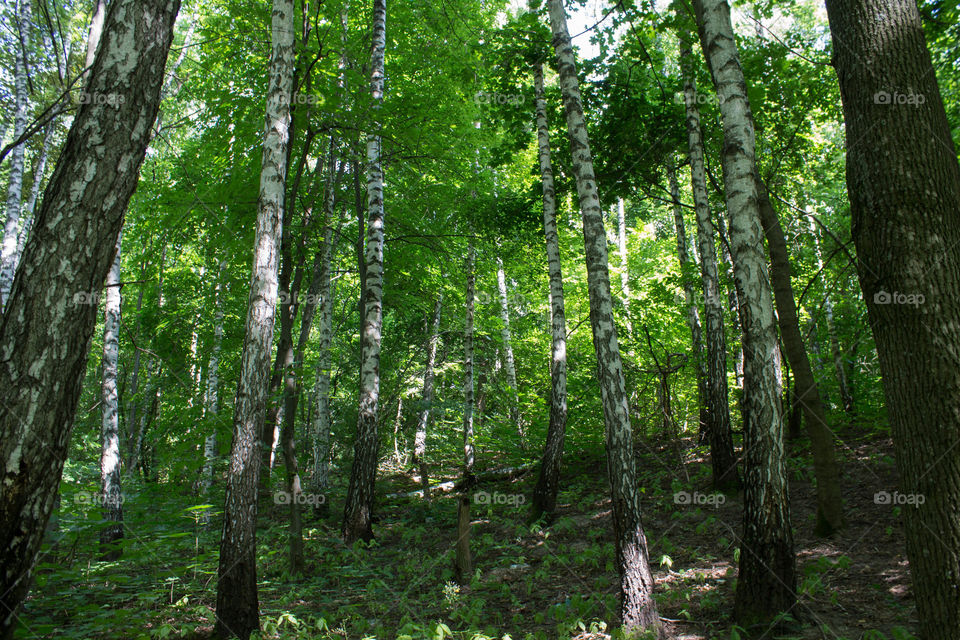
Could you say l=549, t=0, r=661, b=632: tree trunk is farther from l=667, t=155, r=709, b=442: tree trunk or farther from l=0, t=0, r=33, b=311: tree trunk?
l=0, t=0, r=33, b=311: tree trunk

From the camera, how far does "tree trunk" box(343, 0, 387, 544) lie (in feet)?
27.9

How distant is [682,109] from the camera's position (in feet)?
32.3

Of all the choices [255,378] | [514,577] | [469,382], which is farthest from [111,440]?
[514,577]

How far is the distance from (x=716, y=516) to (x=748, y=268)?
4.38 m

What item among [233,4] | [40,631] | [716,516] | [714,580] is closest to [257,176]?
[233,4]

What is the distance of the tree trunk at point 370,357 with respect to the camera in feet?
27.9

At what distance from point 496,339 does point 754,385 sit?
1197 cm

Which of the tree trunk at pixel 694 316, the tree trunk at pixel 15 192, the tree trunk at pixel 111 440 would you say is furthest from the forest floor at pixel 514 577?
the tree trunk at pixel 15 192

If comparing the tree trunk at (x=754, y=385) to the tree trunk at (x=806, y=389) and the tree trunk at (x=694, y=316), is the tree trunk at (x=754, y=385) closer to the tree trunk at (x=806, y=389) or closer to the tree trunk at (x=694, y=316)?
the tree trunk at (x=806, y=389)

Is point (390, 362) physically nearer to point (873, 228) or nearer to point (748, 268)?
point (748, 268)

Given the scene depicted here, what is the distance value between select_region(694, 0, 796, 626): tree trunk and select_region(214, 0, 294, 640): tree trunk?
415 centimetres

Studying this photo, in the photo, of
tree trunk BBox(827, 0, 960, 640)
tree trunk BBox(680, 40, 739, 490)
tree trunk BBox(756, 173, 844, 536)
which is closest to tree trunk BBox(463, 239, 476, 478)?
tree trunk BBox(680, 40, 739, 490)

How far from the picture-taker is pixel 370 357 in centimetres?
873

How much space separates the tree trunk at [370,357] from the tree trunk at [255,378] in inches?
106
